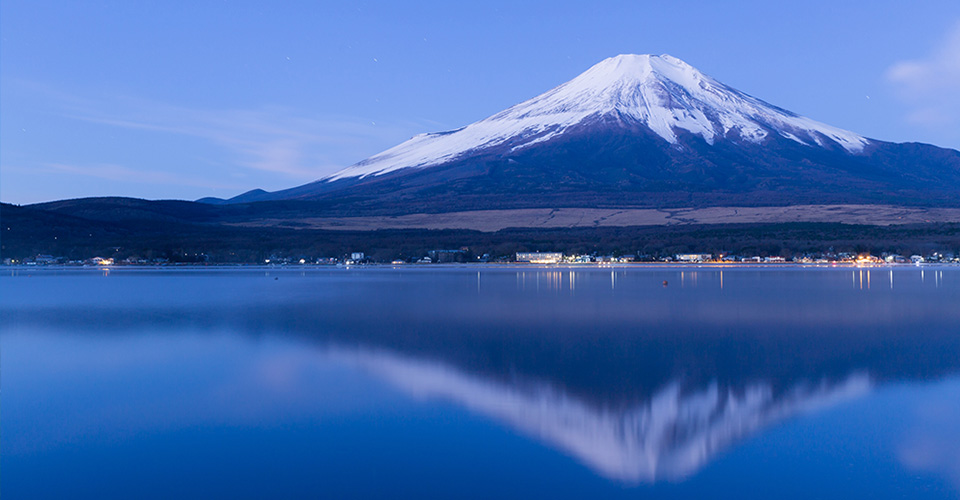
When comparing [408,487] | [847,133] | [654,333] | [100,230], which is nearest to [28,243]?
[100,230]

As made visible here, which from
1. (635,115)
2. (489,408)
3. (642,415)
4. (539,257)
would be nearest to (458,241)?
(539,257)

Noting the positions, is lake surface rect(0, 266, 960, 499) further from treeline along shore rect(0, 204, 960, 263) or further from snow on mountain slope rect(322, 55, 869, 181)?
snow on mountain slope rect(322, 55, 869, 181)

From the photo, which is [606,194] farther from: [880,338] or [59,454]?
[59,454]

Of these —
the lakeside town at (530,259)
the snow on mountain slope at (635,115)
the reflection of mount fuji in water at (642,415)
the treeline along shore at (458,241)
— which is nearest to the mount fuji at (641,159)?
the snow on mountain slope at (635,115)

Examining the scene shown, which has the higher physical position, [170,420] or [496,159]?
[496,159]

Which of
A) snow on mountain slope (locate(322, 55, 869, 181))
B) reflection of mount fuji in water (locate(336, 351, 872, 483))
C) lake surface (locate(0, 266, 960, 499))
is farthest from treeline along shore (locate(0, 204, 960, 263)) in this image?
reflection of mount fuji in water (locate(336, 351, 872, 483))

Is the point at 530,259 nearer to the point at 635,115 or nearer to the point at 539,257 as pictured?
the point at 539,257
